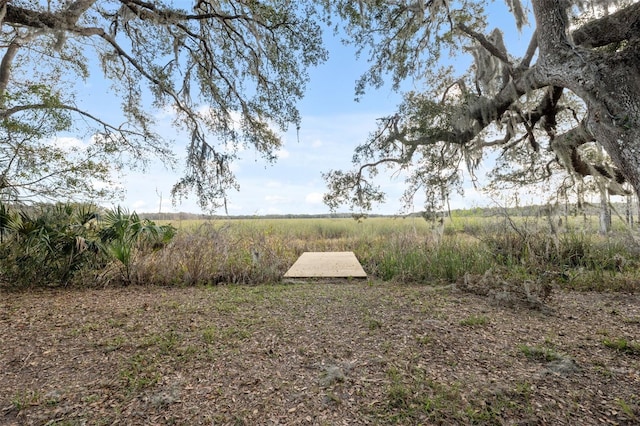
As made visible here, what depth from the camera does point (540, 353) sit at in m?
2.10

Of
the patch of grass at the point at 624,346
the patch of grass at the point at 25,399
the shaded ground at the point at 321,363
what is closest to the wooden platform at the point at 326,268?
the shaded ground at the point at 321,363

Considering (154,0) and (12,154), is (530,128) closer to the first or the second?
(154,0)

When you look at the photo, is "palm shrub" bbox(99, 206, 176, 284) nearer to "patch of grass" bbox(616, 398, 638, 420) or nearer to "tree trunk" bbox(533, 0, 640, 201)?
"patch of grass" bbox(616, 398, 638, 420)

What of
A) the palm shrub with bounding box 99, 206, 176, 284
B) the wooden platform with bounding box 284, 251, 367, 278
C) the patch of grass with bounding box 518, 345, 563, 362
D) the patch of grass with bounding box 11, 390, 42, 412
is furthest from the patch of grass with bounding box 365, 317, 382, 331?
the palm shrub with bounding box 99, 206, 176, 284

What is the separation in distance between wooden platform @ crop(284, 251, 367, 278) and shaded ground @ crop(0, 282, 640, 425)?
148 centimetres

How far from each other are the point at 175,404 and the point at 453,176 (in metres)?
6.17

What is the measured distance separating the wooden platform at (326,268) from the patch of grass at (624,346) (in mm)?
2994

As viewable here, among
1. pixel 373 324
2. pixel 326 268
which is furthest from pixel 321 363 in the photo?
pixel 326 268

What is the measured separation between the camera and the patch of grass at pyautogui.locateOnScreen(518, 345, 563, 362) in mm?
2039

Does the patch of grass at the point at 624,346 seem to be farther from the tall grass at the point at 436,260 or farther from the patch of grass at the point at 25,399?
the patch of grass at the point at 25,399

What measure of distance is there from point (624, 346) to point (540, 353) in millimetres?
732

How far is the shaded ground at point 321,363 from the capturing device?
154 cm

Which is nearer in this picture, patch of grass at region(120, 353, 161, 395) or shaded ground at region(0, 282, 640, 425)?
shaded ground at region(0, 282, 640, 425)

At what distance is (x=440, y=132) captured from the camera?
17.9 feet
